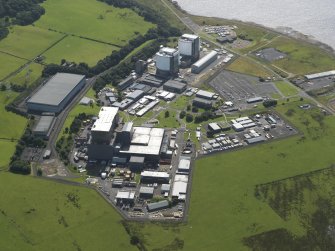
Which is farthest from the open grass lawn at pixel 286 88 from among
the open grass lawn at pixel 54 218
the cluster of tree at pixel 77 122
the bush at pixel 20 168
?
the bush at pixel 20 168

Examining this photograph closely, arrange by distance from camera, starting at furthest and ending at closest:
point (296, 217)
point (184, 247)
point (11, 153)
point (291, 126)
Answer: point (291, 126), point (11, 153), point (296, 217), point (184, 247)

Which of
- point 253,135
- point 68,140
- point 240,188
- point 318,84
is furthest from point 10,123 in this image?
point 318,84

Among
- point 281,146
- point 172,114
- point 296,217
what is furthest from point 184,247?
point 172,114

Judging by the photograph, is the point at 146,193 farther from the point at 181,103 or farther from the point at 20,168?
the point at 181,103

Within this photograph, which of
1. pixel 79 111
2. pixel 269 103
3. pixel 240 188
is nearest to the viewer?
pixel 240 188

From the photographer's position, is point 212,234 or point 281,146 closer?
point 212,234

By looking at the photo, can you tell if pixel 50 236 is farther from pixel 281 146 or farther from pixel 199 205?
pixel 281 146

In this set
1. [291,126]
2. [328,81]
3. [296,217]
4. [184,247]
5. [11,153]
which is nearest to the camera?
[184,247]
